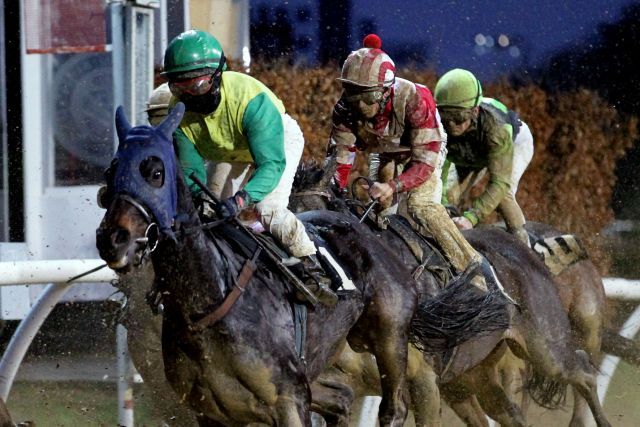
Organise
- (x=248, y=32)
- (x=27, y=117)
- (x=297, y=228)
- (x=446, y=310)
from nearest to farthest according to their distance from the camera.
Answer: (x=297, y=228) < (x=446, y=310) < (x=27, y=117) < (x=248, y=32)

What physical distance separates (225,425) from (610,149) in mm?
5872

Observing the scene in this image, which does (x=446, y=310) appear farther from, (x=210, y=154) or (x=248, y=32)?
(x=248, y=32)

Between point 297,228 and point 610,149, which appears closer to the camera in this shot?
point 297,228

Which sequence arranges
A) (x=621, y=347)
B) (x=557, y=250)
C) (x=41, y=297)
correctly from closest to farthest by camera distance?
(x=41, y=297) → (x=557, y=250) → (x=621, y=347)

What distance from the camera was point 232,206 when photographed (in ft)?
15.1

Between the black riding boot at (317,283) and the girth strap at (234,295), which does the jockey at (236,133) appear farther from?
the girth strap at (234,295)

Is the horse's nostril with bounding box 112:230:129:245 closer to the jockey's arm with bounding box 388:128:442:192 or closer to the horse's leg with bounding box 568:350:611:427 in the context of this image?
the jockey's arm with bounding box 388:128:442:192

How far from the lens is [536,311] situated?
20.5 ft

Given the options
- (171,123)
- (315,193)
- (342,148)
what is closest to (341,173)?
(342,148)

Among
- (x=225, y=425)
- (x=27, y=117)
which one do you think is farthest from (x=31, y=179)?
(x=225, y=425)

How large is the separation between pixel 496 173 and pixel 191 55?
2419mm

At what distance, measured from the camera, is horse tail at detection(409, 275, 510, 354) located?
18.1ft

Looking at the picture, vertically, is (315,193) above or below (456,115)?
below

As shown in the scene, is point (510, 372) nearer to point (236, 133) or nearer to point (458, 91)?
point (458, 91)
